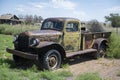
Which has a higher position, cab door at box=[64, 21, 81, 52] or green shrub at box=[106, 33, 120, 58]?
cab door at box=[64, 21, 81, 52]

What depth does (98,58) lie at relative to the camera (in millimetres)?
11578

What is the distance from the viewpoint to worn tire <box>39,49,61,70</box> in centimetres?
860

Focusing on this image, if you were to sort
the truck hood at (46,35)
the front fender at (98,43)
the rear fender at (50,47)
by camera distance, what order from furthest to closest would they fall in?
the front fender at (98,43) < the truck hood at (46,35) < the rear fender at (50,47)

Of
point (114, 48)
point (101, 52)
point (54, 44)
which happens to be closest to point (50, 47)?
point (54, 44)

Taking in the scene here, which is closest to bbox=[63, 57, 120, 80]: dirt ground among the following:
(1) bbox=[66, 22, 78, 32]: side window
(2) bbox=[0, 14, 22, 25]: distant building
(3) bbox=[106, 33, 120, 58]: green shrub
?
(3) bbox=[106, 33, 120, 58]: green shrub

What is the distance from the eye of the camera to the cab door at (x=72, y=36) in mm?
9812

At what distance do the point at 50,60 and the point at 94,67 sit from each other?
1895 mm

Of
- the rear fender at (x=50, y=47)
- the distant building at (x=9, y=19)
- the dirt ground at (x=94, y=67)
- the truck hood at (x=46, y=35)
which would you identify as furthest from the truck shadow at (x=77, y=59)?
the distant building at (x=9, y=19)

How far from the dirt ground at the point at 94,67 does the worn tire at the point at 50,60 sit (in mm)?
589

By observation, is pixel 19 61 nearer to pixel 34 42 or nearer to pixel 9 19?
pixel 34 42

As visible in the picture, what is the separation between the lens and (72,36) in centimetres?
1005

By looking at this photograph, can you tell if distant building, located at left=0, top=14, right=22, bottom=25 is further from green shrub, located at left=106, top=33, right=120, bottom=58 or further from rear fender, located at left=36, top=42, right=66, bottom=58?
rear fender, located at left=36, top=42, right=66, bottom=58

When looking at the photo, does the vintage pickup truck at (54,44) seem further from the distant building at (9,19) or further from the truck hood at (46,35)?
the distant building at (9,19)

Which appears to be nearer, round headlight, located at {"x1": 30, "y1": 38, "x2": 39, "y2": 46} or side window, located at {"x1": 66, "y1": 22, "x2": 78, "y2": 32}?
round headlight, located at {"x1": 30, "y1": 38, "x2": 39, "y2": 46}
